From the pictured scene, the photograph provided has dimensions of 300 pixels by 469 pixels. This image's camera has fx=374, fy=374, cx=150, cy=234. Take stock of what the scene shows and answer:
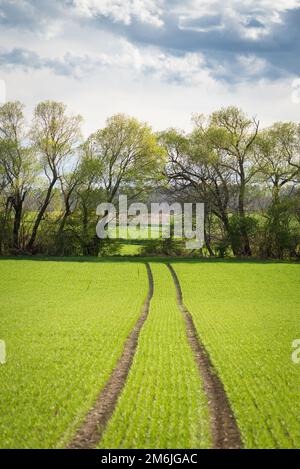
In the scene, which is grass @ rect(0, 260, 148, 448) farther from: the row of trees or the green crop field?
the row of trees

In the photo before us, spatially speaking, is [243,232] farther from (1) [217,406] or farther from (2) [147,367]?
(1) [217,406]

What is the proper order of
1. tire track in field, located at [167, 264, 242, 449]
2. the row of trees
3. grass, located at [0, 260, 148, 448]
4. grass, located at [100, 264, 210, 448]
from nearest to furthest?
1. grass, located at [100, 264, 210, 448]
2. tire track in field, located at [167, 264, 242, 449]
3. grass, located at [0, 260, 148, 448]
4. the row of trees

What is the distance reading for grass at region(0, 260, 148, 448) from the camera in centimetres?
932

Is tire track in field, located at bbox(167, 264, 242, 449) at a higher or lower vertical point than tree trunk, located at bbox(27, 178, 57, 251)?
lower

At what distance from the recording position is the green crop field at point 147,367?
349 inches

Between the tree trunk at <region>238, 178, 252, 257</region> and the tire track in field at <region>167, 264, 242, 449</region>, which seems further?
the tree trunk at <region>238, 178, 252, 257</region>

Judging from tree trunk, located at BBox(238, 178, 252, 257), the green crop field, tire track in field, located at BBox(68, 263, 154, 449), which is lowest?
tire track in field, located at BBox(68, 263, 154, 449)

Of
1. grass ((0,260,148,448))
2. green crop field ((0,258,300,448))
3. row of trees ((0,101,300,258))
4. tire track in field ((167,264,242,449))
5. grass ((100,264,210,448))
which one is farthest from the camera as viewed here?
row of trees ((0,101,300,258))

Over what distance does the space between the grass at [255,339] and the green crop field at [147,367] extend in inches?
1.9

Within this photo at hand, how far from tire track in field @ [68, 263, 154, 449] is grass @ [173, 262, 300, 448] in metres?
3.33

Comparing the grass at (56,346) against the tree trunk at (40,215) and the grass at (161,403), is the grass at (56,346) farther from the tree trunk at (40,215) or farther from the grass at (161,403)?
the tree trunk at (40,215)

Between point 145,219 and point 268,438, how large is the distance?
165ft

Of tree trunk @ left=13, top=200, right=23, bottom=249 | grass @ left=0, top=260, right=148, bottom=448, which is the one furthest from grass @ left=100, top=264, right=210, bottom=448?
tree trunk @ left=13, top=200, right=23, bottom=249
